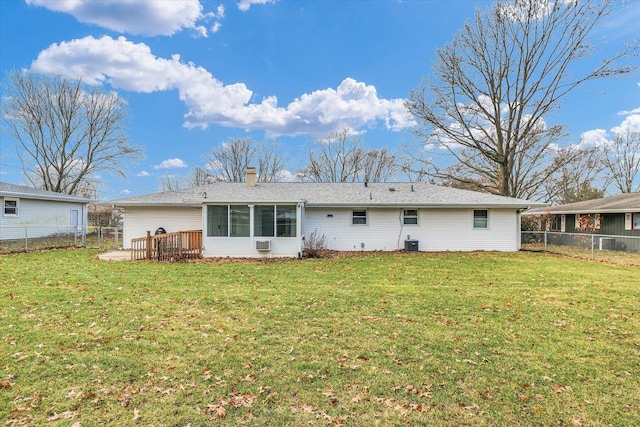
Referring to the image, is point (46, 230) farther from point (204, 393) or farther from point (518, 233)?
point (518, 233)

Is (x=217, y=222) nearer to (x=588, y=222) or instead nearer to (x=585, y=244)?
(x=585, y=244)

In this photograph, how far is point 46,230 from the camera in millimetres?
20250

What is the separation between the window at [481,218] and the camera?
16.6 metres

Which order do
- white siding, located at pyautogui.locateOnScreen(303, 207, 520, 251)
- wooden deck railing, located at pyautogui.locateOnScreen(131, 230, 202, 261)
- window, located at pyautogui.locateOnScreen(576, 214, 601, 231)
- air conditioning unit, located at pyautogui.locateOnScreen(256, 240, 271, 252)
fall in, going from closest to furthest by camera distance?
1. wooden deck railing, located at pyautogui.locateOnScreen(131, 230, 202, 261)
2. air conditioning unit, located at pyautogui.locateOnScreen(256, 240, 271, 252)
3. white siding, located at pyautogui.locateOnScreen(303, 207, 520, 251)
4. window, located at pyautogui.locateOnScreen(576, 214, 601, 231)

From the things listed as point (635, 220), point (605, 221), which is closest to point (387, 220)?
point (635, 220)

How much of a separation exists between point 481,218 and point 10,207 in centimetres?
2469

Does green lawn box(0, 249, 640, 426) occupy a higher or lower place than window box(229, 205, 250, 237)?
lower

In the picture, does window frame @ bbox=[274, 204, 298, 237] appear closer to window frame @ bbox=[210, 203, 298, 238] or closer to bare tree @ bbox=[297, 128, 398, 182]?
window frame @ bbox=[210, 203, 298, 238]

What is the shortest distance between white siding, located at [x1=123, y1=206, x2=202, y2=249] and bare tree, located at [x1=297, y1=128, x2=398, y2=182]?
69.8 feet

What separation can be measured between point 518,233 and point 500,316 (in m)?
12.6

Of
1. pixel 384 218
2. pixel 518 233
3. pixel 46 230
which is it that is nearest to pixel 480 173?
pixel 518 233

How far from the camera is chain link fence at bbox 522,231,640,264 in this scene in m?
15.3

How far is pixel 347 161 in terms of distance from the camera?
36562mm

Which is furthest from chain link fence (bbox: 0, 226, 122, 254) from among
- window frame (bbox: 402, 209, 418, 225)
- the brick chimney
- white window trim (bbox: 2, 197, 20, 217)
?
window frame (bbox: 402, 209, 418, 225)
